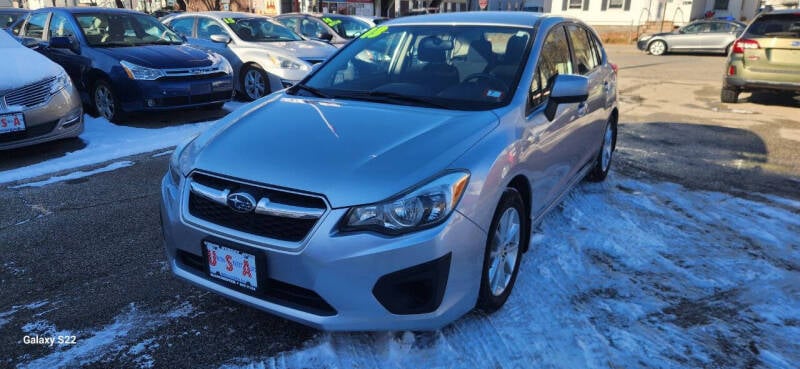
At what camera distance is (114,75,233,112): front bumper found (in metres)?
7.15

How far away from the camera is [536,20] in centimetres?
384

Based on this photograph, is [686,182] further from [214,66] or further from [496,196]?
[214,66]

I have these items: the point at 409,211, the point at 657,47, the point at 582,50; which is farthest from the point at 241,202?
the point at 657,47

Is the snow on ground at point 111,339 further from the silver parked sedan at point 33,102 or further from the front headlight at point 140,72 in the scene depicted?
the front headlight at point 140,72

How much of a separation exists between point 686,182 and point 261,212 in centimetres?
Result: 456

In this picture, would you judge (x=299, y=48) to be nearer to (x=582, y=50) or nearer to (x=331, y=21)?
(x=331, y=21)

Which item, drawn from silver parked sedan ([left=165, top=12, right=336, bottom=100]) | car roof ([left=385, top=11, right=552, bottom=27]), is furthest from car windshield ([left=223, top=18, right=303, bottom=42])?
car roof ([left=385, top=11, right=552, bottom=27])

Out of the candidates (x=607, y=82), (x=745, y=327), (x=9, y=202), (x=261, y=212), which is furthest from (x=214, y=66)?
(x=745, y=327)

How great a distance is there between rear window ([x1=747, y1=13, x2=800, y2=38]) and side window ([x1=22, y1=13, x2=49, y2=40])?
11.5 meters

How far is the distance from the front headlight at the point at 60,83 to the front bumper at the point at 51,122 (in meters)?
0.04

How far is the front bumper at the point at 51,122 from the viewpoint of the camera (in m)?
5.58

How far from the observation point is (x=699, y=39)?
20.8 meters

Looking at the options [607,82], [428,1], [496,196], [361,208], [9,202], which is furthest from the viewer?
[428,1]

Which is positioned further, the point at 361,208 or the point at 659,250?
the point at 659,250
